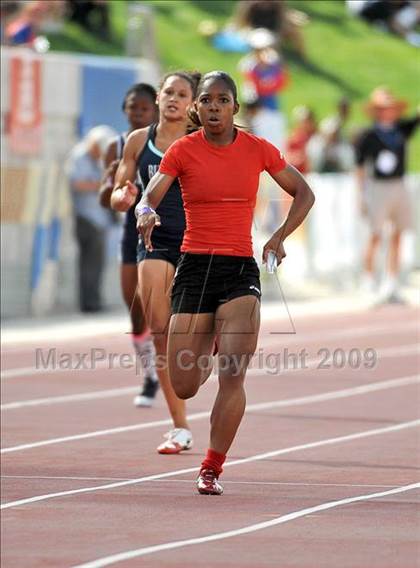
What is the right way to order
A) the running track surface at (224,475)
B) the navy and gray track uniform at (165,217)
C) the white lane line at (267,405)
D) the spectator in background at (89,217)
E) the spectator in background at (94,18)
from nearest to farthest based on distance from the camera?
the running track surface at (224,475), the navy and gray track uniform at (165,217), the white lane line at (267,405), the spectator in background at (89,217), the spectator in background at (94,18)

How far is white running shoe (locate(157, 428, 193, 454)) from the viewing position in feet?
37.0

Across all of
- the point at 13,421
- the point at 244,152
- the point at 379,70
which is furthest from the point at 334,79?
the point at 244,152

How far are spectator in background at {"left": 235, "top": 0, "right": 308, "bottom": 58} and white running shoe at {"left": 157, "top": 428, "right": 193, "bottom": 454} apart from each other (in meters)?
23.8

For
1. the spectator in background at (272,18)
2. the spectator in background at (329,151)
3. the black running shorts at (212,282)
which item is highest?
the spectator in background at (272,18)

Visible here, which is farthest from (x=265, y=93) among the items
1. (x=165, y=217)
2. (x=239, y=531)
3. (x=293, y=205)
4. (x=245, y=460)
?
(x=239, y=531)

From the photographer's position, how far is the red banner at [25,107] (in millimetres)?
20406

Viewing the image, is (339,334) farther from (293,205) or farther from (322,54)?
(322,54)

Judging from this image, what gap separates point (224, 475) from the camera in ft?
34.0

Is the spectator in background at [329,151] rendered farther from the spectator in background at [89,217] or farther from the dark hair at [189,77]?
the dark hair at [189,77]

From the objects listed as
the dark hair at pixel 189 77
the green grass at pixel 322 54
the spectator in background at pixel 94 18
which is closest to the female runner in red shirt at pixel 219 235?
the dark hair at pixel 189 77

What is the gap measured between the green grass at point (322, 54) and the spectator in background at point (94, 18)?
0.27m

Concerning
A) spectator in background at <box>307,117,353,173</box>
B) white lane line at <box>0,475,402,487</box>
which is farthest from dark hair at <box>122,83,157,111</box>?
spectator in background at <box>307,117,353,173</box>

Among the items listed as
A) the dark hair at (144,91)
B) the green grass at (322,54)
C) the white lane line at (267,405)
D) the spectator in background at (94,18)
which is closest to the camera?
the white lane line at (267,405)

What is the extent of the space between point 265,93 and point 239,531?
20236 mm
